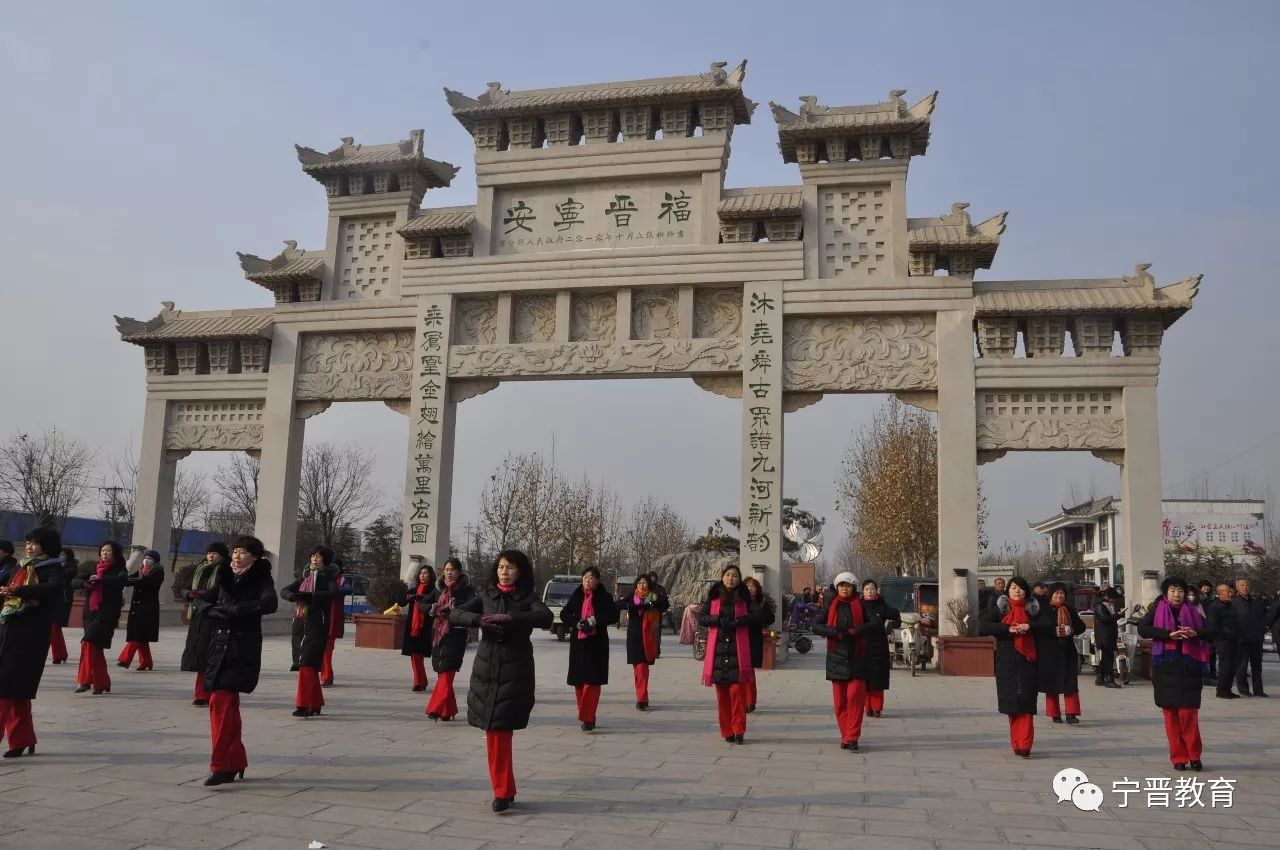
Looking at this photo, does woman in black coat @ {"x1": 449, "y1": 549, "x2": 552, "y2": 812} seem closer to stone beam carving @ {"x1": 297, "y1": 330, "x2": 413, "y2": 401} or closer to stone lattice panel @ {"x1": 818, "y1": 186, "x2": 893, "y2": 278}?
stone lattice panel @ {"x1": 818, "y1": 186, "x2": 893, "y2": 278}

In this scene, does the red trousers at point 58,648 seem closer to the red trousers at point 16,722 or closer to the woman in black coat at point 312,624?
the woman in black coat at point 312,624

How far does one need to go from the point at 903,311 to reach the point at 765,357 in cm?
204

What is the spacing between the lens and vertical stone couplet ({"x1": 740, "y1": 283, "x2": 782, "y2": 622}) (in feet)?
41.8

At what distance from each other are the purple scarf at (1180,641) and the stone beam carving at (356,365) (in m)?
11.3

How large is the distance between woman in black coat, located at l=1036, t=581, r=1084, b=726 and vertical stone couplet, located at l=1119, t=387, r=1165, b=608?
395 centimetres

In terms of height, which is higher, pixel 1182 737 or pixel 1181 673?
pixel 1181 673

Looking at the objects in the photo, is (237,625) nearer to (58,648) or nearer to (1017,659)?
(1017,659)

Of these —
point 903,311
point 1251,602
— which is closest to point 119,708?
point 903,311

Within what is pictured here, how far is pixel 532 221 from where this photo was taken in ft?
48.1

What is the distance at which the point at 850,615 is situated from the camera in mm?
6957

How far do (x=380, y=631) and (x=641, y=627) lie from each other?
6.95 m

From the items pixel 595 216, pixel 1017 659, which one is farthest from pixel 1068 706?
pixel 595 216

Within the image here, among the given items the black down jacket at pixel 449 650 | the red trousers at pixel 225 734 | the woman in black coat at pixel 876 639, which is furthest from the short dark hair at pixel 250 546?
the woman in black coat at pixel 876 639

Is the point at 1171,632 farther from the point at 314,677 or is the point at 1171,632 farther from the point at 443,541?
the point at 443,541
